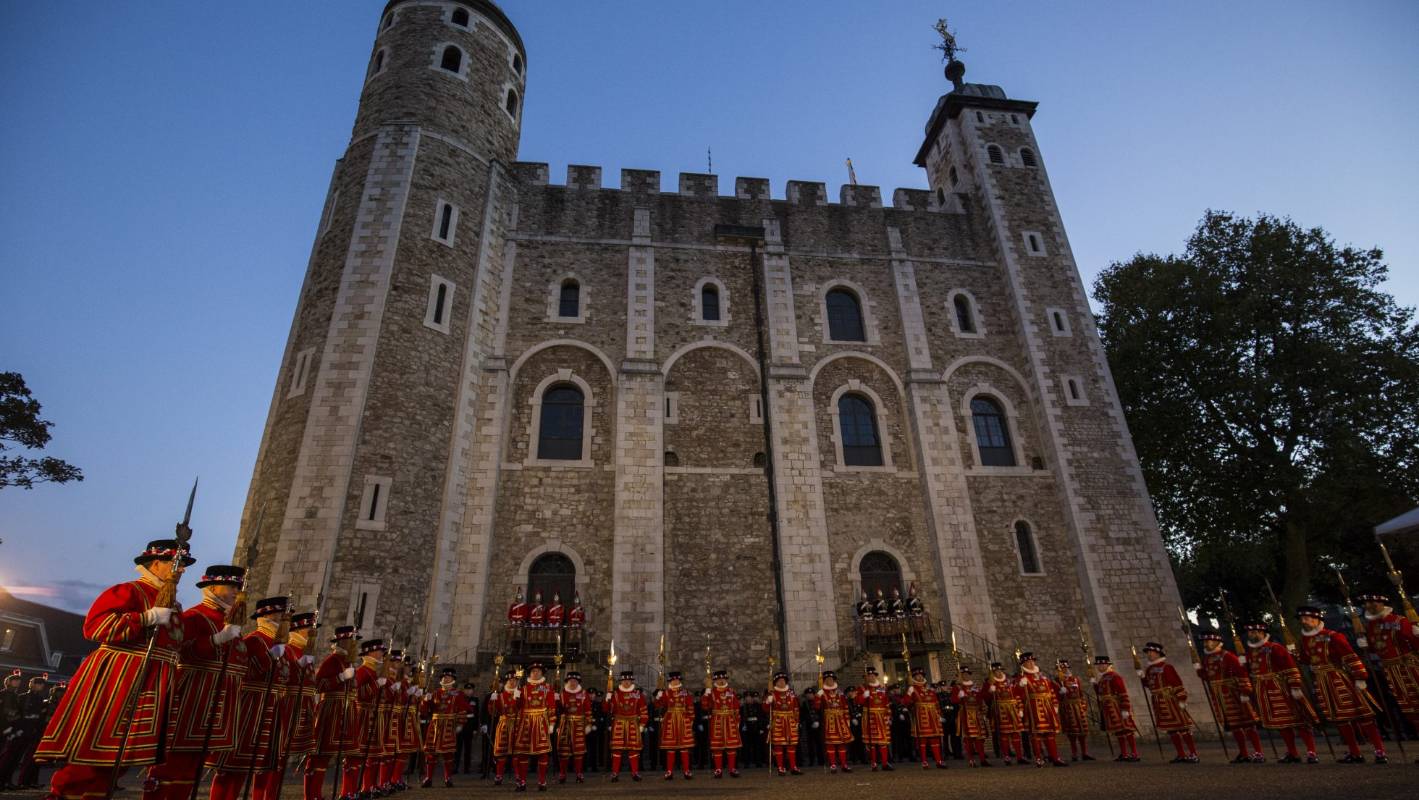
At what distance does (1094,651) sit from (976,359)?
8.22 meters

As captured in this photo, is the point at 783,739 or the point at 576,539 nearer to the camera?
the point at 783,739

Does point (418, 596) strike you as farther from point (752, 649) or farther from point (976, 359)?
point (976, 359)

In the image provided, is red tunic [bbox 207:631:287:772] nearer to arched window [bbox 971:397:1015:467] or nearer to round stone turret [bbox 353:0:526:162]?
round stone turret [bbox 353:0:526:162]

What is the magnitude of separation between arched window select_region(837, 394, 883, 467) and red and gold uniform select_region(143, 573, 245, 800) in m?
14.7

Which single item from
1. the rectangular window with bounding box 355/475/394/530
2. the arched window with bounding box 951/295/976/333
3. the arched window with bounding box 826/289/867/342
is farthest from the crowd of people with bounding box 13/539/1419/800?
the arched window with bounding box 951/295/976/333

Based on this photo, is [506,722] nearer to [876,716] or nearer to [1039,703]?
[876,716]

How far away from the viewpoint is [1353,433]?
18.1 m

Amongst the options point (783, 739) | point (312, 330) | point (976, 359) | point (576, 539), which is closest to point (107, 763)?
point (783, 739)

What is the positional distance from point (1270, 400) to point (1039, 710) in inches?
578

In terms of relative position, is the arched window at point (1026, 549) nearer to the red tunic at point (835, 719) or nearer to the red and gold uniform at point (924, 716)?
the red and gold uniform at point (924, 716)

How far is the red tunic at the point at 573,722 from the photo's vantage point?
995cm

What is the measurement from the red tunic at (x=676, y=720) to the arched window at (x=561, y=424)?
7690 mm

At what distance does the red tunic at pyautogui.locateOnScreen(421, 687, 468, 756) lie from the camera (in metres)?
9.84

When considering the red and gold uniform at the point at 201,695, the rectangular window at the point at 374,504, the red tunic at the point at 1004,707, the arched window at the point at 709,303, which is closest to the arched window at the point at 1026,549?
the red tunic at the point at 1004,707
